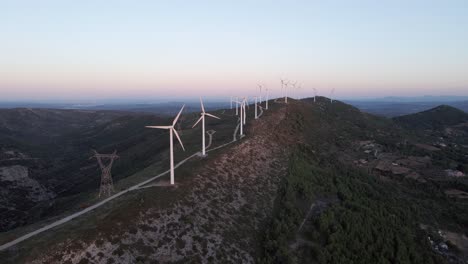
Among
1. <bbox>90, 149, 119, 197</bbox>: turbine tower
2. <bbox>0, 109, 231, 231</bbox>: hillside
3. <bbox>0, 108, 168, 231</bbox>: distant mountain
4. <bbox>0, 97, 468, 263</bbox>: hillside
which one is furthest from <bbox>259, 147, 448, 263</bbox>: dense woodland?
<bbox>0, 108, 168, 231</bbox>: distant mountain

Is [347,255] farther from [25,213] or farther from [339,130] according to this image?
[339,130]

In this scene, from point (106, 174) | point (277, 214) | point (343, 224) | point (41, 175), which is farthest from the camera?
point (41, 175)

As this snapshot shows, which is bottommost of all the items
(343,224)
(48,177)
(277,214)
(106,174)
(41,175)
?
(48,177)

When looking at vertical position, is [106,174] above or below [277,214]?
above

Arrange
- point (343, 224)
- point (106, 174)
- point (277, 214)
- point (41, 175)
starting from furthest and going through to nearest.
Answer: point (41, 175) < point (277, 214) < point (343, 224) < point (106, 174)

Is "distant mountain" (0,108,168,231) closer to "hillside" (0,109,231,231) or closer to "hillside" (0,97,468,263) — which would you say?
"hillside" (0,109,231,231)

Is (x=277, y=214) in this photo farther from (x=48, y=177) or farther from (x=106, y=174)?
(x=48, y=177)

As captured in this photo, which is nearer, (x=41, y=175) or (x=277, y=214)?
(x=277, y=214)

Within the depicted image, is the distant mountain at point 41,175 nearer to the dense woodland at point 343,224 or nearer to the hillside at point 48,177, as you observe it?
the hillside at point 48,177

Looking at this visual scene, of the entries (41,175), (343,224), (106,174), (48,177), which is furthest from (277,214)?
(41,175)

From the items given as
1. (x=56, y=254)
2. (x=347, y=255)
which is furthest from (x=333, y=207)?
(x=56, y=254)

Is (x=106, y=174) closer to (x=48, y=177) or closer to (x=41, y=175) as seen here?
(x=48, y=177)
